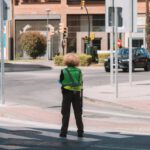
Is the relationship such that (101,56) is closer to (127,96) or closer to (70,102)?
(127,96)

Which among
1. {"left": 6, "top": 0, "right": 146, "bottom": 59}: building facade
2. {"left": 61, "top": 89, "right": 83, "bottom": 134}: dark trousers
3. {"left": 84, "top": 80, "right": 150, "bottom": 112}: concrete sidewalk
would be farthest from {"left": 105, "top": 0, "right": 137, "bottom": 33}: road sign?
{"left": 6, "top": 0, "right": 146, "bottom": 59}: building facade

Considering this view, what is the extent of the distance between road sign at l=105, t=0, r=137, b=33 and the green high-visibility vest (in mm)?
10854

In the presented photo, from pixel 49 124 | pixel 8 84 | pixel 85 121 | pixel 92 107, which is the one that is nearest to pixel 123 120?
pixel 85 121

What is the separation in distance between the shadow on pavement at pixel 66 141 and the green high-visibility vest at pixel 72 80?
3.15 ft

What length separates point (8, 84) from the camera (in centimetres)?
3081

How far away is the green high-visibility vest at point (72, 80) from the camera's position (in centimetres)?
1234

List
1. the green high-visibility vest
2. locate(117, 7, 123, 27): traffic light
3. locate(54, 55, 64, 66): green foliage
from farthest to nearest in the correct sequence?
locate(54, 55, 64, 66): green foliage, locate(117, 7, 123, 27): traffic light, the green high-visibility vest

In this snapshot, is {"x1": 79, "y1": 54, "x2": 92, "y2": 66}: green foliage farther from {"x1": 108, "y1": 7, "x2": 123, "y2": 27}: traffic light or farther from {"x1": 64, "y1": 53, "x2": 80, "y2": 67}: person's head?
{"x1": 64, "y1": 53, "x2": 80, "y2": 67}: person's head

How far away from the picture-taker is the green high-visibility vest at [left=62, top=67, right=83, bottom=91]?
12336 millimetres

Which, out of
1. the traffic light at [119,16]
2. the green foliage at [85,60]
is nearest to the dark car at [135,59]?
the green foliage at [85,60]

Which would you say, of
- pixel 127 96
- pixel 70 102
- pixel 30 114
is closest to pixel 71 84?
pixel 70 102

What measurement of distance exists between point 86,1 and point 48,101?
68939 millimetres

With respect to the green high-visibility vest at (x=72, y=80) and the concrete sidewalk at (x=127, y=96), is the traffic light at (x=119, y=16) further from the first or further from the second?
the green high-visibility vest at (x=72, y=80)

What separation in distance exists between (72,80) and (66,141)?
112 cm
